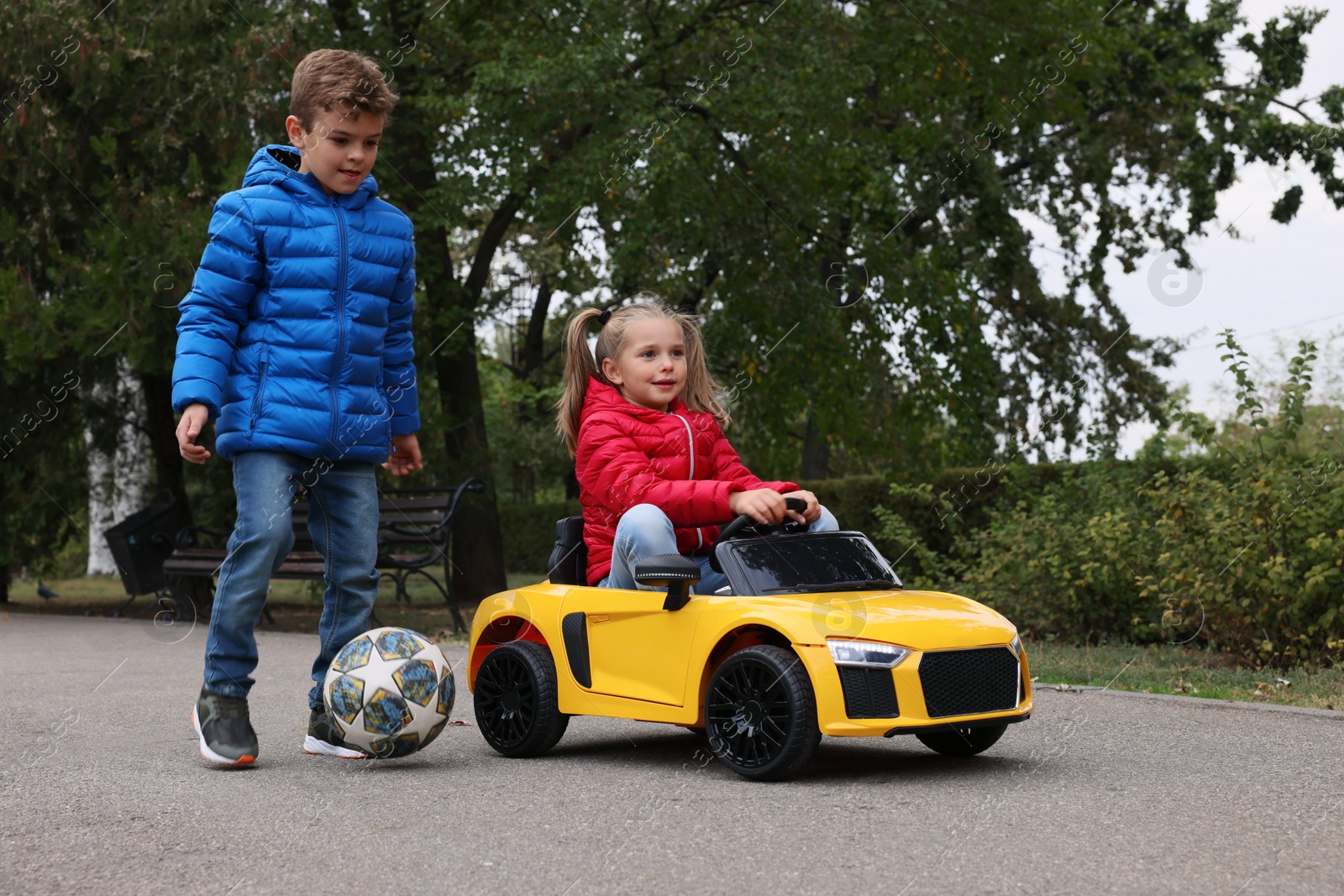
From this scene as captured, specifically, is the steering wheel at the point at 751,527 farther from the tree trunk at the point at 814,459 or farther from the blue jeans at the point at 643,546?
the tree trunk at the point at 814,459

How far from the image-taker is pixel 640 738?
5.58 m

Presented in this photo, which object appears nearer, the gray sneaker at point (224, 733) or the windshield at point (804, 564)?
the windshield at point (804, 564)

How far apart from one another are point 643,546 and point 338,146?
1.72 meters

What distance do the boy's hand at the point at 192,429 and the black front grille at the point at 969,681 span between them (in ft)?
7.71

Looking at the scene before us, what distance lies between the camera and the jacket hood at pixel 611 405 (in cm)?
507

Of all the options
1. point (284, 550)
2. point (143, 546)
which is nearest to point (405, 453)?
point (284, 550)

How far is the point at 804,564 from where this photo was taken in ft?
15.3

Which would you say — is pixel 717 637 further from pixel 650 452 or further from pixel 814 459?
pixel 814 459

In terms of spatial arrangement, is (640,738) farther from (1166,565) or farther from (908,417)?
(908,417)

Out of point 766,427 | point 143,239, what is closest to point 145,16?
point 143,239

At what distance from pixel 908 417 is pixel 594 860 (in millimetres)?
13317

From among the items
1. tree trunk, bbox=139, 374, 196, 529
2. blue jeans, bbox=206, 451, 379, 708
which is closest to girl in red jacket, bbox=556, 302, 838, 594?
blue jeans, bbox=206, 451, 379, 708

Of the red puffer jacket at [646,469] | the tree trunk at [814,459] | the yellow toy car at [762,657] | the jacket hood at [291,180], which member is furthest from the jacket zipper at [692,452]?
the tree trunk at [814,459]

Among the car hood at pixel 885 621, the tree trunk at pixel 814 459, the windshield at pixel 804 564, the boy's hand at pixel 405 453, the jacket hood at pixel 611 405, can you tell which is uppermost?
the tree trunk at pixel 814 459
